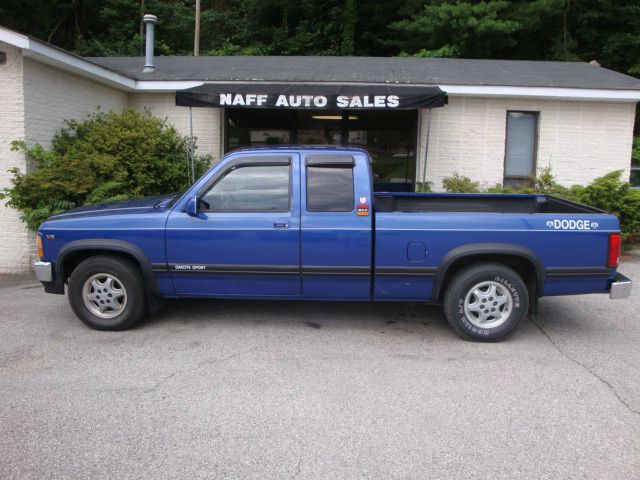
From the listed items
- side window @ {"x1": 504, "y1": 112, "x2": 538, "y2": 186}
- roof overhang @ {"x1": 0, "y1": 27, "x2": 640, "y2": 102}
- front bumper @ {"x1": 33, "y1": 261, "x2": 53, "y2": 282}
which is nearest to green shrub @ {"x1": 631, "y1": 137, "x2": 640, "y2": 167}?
roof overhang @ {"x1": 0, "y1": 27, "x2": 640, "y2": 102}

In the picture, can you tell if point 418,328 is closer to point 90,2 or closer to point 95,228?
point 95,228

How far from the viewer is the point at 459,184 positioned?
34.7 feet

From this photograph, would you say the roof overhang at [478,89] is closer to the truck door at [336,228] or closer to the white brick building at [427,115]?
the white brick building at [427,115]

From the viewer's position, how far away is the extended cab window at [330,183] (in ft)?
16.9

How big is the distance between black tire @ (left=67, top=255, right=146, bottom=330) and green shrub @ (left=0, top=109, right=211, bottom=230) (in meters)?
2.81

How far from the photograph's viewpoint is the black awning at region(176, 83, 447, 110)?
892cm

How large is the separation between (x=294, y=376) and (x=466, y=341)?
71.1 inches

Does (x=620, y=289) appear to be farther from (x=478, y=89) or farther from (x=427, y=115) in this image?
(x=427, y=115)

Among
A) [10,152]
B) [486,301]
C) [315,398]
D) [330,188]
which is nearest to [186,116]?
[10,152]

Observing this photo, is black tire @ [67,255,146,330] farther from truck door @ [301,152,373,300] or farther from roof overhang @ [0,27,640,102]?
roof overhang @ [0,27,640,102]

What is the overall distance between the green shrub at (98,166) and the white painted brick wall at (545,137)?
5143 millimetres

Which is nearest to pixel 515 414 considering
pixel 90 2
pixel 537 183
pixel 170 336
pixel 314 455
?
pixel 314 455

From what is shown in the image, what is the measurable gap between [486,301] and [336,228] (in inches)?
60.9

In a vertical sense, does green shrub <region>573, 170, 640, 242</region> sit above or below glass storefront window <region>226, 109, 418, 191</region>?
below
